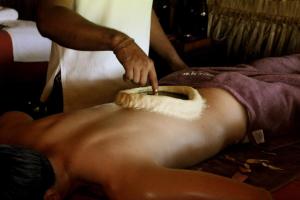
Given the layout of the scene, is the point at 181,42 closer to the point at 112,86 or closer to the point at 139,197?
the point at 112,86

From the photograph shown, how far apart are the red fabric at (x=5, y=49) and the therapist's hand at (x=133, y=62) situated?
1656 mm

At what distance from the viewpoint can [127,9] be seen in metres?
1.47

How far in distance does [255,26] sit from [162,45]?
2.37 feet

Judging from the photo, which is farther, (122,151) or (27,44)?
(27,44)

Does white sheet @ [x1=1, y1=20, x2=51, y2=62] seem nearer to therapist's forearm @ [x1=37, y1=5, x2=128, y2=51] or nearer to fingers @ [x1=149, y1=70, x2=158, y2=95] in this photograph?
therapist's forearm @ [x1=37, y1=5, x2=128, y2=51]

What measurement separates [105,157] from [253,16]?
1.62m

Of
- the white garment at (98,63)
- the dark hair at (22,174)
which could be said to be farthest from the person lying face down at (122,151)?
the white garment at (98,63)

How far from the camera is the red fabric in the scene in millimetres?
2602

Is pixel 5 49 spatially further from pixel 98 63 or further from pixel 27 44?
pixel 98 63

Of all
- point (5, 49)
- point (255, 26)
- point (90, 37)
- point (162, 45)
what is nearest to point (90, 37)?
point (90, 37)

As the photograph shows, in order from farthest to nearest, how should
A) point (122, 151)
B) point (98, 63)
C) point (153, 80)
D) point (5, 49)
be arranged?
point (5, 49) < point (98, 63) < point (153, 80) < point (122, 151)

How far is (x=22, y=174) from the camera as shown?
88 cm

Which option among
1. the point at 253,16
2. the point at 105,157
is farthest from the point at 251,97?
the point at 253,16

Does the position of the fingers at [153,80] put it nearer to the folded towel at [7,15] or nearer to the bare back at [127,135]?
the bare back at [127,135]
